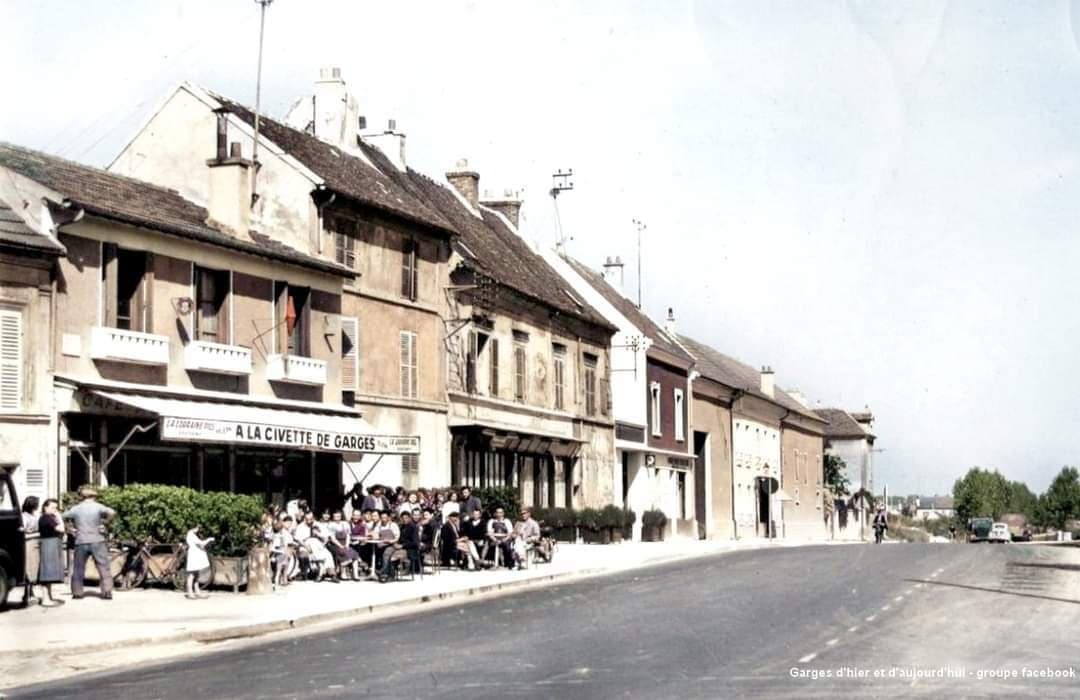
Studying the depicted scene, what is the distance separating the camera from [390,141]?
151 feet

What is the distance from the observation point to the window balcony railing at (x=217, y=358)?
96.7 feet

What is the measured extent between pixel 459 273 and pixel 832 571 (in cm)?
1378

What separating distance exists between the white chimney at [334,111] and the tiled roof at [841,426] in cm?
6956

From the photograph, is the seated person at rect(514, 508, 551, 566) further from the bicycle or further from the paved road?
the bicycle

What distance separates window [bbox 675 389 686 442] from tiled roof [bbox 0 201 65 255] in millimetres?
37046

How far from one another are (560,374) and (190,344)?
20446mm

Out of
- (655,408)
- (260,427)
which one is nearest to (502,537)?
(260,427)

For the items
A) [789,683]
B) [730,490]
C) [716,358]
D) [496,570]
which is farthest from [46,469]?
[716,358]

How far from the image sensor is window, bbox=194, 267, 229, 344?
3033 centimetres

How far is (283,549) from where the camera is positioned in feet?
85.5

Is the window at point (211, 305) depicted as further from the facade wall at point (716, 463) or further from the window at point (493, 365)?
the facade wall at point (716, 463)

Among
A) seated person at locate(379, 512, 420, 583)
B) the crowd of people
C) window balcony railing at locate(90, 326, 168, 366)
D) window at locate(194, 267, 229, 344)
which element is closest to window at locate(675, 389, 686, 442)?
the crowd of people

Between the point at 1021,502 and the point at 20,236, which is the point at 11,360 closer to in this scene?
the point at 20,236

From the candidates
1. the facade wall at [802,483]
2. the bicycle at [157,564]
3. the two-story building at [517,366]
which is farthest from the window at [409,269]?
the facade wall at [802,483]
